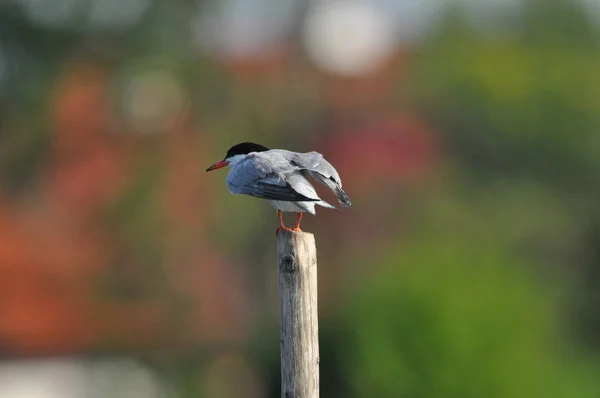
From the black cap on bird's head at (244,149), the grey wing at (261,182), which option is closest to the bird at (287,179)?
the grey wing at (261,182)

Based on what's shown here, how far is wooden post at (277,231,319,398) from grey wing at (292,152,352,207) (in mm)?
296

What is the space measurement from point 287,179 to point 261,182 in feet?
0.55

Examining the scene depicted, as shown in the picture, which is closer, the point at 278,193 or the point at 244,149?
the point at 278,193

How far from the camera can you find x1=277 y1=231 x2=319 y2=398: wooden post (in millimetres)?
6441

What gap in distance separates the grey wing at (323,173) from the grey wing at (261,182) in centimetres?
13

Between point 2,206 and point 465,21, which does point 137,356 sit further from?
point 465,21

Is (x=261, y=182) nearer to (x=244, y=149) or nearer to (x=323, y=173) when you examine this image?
(x=323, y=173)

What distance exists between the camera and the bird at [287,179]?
6613mm

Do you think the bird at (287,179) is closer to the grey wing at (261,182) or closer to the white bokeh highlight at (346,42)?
the grey wing at (261,182)

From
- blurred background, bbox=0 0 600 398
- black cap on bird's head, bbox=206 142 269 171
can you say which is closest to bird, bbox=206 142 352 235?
black cap on bird's head, bbox=206 142 269 171

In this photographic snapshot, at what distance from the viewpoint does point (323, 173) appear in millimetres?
6605

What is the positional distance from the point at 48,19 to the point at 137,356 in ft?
25.2

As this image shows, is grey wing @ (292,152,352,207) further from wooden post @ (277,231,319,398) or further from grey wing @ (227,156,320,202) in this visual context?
wooden post @ (277,231,319,398)

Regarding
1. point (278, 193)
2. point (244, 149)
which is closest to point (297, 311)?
point (278, 193)
